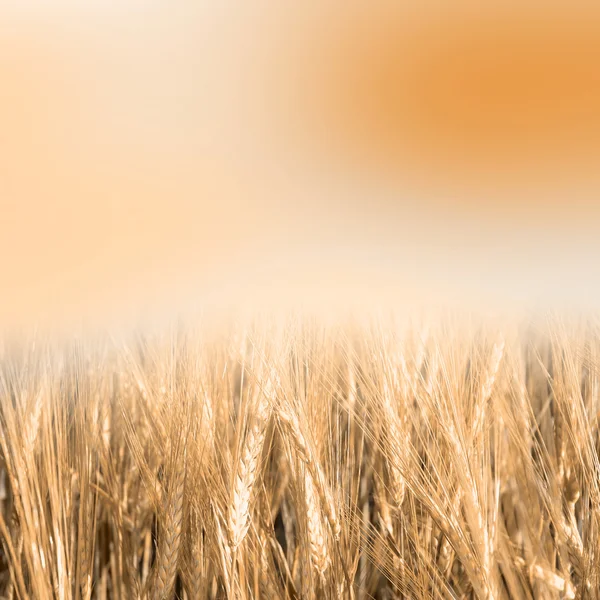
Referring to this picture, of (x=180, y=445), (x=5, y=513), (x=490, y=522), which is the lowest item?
(x=5, y=513)

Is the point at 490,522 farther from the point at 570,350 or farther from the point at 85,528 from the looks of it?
the point at 85,528

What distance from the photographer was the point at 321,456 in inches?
38.2

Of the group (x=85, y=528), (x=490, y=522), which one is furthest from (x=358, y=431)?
(x=85, y=528)

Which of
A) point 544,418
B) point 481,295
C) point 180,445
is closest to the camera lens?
point 180,445

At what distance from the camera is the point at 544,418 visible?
47.1 inches

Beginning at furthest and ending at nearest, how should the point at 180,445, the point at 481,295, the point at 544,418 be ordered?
the point at 544,418 < the point at 481,295 < the point at 180,445

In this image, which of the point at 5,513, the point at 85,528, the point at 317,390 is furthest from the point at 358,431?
the point at 5,513

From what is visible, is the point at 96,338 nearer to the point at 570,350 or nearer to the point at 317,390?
the point at 317,390

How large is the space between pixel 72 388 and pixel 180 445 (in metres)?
0.26

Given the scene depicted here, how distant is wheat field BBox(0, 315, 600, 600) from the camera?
0.91 meters

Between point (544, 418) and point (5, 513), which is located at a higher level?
point (544, 418)

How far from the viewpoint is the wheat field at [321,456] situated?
2.99ft

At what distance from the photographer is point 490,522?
0.87 metres

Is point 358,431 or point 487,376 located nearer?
point 487,376
